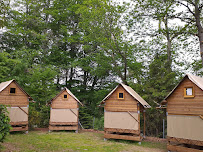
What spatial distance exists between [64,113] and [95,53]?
9744 millimetres

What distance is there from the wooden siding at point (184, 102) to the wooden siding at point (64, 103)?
8961 millimetres

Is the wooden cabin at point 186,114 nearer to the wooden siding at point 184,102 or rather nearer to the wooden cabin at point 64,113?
the wooden siding at point 184,102

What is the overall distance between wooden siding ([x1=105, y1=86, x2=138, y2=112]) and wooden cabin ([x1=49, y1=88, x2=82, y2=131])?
4.19m

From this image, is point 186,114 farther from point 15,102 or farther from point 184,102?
point 15,102

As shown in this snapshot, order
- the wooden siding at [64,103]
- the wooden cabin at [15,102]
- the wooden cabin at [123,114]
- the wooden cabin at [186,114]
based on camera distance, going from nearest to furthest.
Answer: the wooden cabin at [186,114], the wooden cabin at [123,114], the wooden cabin at [15,102], the wooden siding at [64,103]

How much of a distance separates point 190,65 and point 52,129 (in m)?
16.0

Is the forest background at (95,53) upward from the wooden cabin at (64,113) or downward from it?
upward

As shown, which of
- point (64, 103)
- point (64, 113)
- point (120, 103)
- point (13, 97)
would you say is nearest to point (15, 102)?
point (13, 97)

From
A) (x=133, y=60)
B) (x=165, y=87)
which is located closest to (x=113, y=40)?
(x=133, y=60)

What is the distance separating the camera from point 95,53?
918 inches

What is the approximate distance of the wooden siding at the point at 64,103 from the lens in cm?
1670

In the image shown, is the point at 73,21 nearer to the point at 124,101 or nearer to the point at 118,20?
the point at 118,20

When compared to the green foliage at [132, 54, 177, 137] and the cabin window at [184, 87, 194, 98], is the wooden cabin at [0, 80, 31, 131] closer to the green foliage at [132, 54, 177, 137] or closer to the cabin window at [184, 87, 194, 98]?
the green foliage at [132, 54, 177, 137]

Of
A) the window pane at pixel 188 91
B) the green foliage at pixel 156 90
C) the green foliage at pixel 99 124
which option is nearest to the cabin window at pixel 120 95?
the green foliage at pixel 156 90
